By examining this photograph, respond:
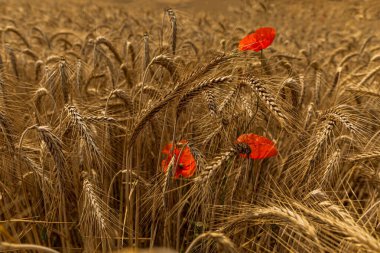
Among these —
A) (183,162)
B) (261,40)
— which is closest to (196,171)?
(183,162)

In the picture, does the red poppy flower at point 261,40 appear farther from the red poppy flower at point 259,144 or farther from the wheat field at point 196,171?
the red poppy flower at point 259,144

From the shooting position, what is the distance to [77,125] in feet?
5.45

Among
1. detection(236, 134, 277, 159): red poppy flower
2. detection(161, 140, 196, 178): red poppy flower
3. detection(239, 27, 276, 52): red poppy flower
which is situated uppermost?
detection(239, 27, 276, 52): red poppy flower

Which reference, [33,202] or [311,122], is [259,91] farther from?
[33,202]

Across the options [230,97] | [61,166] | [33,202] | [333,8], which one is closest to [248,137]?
[230,97]

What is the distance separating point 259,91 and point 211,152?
0.64 m

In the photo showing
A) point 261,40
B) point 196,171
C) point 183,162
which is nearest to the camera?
point 196,171

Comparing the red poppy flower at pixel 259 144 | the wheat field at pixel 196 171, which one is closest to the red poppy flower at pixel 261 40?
the wheat field at pixel 196 171

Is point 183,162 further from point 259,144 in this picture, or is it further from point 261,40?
point 261,40

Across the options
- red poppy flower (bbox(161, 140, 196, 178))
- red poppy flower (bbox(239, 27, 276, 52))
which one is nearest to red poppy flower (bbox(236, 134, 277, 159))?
red poppy flower (bbox(161, 140, 196, 178))

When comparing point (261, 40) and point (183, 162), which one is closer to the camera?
point (183, 162)

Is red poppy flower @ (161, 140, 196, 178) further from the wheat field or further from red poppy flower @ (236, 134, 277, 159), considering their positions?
red poppy flower @ (236, 134, 277, 159)

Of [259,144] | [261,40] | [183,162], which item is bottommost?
[183,162]

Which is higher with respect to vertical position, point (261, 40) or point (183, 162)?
point (261, 40)
